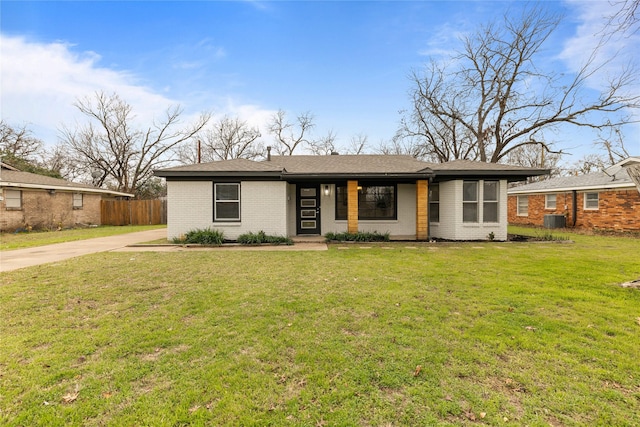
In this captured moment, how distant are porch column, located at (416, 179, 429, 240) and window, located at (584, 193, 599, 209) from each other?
1055cm

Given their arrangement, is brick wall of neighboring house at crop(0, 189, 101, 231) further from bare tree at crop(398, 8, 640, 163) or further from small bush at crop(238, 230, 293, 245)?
bare tree at crop(398, 8, 640, 163)

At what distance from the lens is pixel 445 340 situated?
3.01 m

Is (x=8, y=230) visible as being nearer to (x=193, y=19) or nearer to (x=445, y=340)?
(x=193, y=19)

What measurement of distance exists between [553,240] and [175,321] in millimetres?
12645

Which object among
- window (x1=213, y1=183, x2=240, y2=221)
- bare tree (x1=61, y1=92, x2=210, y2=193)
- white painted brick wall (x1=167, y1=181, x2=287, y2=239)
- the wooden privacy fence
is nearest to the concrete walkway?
white painted brick wall (x1=167, y1=181, x2=287, y2=239)

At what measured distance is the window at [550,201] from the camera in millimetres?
16578

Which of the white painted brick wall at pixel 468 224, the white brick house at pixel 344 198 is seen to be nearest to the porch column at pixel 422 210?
the white brick house at pixel 344 198

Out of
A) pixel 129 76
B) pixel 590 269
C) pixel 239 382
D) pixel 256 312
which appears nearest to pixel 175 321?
pixel 256 312

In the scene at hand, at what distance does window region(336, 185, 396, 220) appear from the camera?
38.5 feet

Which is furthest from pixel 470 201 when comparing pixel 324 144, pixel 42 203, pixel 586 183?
pixel 324 144

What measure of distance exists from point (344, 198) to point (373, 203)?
121cm

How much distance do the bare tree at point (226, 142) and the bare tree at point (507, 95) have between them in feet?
55.2

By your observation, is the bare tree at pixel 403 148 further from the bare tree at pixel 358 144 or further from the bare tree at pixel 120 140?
the bare tree at pixel 120 140

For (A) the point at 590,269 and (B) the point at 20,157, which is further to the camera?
(B) the point at 20,157
